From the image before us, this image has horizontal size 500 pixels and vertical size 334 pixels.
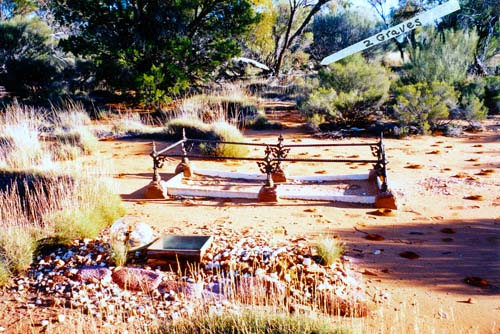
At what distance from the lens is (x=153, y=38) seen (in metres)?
14.2

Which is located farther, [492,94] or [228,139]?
[492,94]

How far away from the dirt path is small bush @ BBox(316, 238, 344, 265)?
242mm

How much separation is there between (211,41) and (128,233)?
11088mm

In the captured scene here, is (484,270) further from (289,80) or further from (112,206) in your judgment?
(289,80)

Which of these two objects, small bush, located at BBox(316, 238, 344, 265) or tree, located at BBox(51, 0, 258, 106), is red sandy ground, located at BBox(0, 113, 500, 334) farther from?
tree, located at BBox(51, 0, 258, 106)

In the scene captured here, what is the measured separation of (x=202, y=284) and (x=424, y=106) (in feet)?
27.0

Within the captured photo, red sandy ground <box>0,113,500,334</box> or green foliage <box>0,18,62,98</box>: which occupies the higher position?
green foliage <box>0,18,62,98</box>

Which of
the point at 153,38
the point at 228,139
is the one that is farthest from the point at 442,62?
the point at 153,38

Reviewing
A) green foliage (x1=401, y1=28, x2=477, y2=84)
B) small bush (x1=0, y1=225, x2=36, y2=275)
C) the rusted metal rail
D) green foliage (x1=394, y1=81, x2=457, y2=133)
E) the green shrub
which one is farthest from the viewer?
green foliage (x1=401, y1=28, x2=477, y2=84)

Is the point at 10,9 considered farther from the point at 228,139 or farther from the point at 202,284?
the point at 202,284

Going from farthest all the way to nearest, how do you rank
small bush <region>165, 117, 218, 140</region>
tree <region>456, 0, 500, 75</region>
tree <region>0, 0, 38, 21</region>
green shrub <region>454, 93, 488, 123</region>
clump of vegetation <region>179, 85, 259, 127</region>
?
1. tree <region>0, 0, 38, 21</region>
2. tree <region>456, 0, 500, 75</region>
3. clump of vegetation <region>179, 85, 259, 127</region>
4. green shrub <region>454, 93, 488, 123</region>
5. small bush <region>165, 117, 218, 140</region>

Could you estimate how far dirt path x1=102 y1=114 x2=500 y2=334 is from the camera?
3195mm

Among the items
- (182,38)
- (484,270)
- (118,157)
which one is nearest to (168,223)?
(484,270)

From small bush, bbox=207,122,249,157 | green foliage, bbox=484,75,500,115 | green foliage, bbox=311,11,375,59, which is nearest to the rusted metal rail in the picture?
small bush, bbox=207,122,249,157
